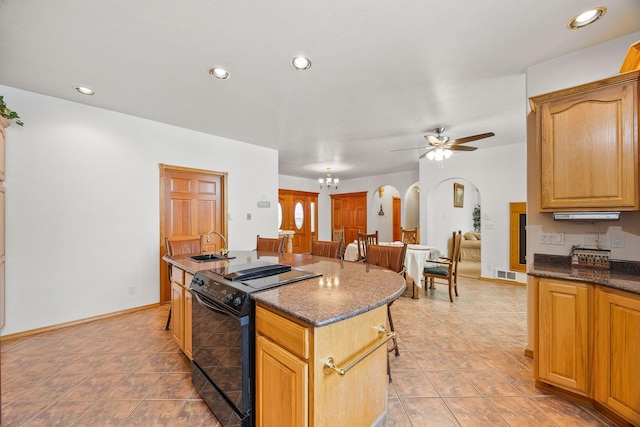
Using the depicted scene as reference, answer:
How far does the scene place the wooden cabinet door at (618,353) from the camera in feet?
4.75

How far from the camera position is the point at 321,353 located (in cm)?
108

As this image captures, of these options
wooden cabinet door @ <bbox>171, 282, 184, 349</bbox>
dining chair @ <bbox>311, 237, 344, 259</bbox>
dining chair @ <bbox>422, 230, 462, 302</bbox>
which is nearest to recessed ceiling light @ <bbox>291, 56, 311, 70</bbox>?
dining chair @ <bbox>311, 237, 344, 259</bbox>

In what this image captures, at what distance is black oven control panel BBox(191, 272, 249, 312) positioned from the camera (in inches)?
51.8

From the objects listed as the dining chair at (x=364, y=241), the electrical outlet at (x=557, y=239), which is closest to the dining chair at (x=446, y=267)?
the dining chair at (x=364, y=241)

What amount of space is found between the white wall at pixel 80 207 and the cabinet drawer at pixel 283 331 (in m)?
2.94

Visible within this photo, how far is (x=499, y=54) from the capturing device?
211 centimetres

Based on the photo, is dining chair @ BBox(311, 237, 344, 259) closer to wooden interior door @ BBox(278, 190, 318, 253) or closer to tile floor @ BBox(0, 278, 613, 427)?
tile floor @ BBox(0, 278, 613, 427)

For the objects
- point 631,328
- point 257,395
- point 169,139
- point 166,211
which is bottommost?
point 257,395

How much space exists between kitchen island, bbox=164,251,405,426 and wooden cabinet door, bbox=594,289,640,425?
1.28 m

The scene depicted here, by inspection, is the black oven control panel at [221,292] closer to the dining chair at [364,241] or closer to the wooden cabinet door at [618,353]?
the wooden cabinet door at [618,353]

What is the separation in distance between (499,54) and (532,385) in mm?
2558

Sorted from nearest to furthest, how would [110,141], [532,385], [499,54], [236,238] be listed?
[532,385], [499,54], [110,141], [236,238]

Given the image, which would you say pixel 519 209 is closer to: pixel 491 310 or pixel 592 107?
pixel 491 310

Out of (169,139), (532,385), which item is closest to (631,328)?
(532,385)
